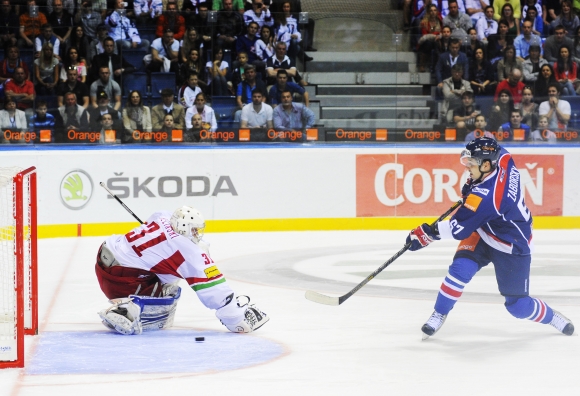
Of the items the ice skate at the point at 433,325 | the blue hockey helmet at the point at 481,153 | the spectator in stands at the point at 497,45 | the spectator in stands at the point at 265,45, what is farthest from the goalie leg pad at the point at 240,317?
the spectator in stands at the point at 497,45

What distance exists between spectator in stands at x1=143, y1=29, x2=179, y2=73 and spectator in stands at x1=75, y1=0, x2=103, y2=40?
1.85ft

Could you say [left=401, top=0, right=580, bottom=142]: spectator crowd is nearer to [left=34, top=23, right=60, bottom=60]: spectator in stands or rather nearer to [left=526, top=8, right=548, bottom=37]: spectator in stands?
[left=526, top=8, right=548, bottom=37]: spectator in stands

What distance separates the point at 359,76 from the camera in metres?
9.78

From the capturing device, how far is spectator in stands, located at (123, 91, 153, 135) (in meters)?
9.10

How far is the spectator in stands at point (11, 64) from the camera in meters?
8.84

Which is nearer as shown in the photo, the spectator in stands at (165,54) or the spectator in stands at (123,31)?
the spectator in stands at (123,31)

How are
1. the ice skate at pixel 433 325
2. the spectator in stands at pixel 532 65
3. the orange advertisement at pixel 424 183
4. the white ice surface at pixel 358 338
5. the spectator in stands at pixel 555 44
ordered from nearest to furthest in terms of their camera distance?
the white ice surface at pixel 358 338
the ice skate at pixel 433 325
the orange advertisement at pixel 424 183
the spectator in stands at pixel 532 65
the spectator in stands at pixel 555 44

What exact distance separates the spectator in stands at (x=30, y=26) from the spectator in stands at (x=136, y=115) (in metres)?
1.03

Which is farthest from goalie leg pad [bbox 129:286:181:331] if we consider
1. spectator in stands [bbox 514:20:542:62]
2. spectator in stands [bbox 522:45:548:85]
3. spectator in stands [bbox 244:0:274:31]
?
spectator in stands [bbox 514:20:542:62]

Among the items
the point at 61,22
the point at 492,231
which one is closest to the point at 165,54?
the point at 61,22

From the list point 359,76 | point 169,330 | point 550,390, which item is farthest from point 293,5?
point 550,390

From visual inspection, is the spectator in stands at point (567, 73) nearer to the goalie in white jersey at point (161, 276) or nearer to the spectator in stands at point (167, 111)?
the spectator in stands at point (167, 111)

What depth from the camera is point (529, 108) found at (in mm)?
9727

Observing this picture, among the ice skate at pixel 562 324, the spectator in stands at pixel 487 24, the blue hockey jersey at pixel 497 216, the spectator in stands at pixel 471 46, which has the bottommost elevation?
the ice skate at pixel 562 324
